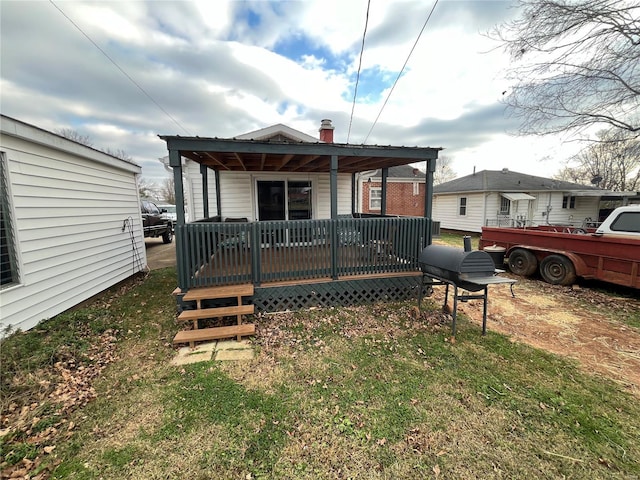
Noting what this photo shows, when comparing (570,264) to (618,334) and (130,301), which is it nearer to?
(618,334)

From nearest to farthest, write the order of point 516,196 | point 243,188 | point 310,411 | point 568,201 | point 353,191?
point 310,411 < point 243,188 < point 353,191 < point 516,196 < point 568,201

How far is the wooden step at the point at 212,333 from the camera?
3.62m

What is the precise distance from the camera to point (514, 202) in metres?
14.7

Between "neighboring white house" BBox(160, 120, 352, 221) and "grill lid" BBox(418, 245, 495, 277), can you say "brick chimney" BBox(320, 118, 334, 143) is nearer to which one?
"neighboring white house" BBox(160, 120, 352, 221)

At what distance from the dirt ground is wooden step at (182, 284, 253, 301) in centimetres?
397

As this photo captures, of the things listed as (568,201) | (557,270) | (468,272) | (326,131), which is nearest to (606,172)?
(568,201)

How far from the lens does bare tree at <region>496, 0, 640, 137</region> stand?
8062 mm

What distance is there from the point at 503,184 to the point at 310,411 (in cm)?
1715

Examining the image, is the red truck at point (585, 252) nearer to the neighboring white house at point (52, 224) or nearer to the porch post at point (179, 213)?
the porch post at point (179, 213)

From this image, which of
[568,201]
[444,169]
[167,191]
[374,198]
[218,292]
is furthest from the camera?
[167,191]

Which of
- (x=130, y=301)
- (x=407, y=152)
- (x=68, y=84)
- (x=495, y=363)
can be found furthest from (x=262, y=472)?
(x=68, y=84)

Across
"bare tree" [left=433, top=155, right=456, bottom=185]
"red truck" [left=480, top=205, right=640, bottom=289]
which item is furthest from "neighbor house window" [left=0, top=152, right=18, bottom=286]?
"bare tree" [left=433, top=155, right=456, bottom=185]

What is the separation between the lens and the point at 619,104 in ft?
30.2

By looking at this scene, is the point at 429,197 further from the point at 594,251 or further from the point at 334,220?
the point at 594,251
